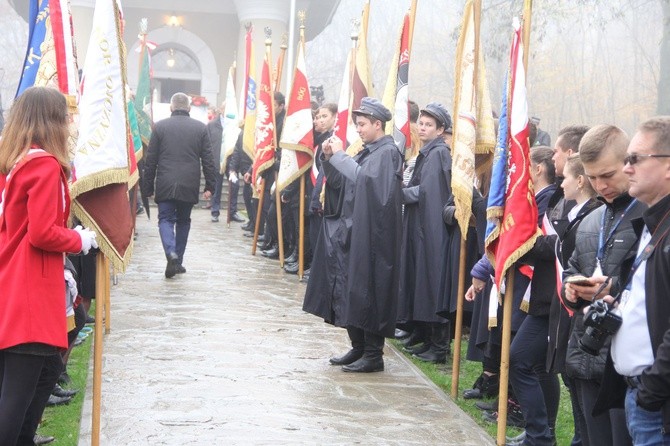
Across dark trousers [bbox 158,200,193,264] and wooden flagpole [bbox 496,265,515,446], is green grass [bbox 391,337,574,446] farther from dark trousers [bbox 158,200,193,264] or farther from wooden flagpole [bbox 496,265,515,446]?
dark trousers [bbox 158,200,193,264]

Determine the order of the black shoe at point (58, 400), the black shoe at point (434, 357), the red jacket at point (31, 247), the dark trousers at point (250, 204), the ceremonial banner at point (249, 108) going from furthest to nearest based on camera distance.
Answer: the dark trousers at point (250, 204) < the ceremonial banner at point (249, 108) < the black shoe at point (434, 357) < the black shoe at point (58, 400) < the red jacket at point (31, 247)

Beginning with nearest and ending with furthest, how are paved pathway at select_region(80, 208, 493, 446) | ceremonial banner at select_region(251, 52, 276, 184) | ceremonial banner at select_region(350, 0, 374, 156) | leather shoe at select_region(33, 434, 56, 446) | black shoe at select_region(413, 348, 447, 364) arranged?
leather shoe at select_region(33, 434, 56, 446) → paved pathway at select_region(80, 208, 493, 446) → black shoe at select_region(413, 348, 447, 364) → ceremonial banner at select_region(350, 0, 374, 156) → ceremonial banner at select_region(251, 52, 276, 184)

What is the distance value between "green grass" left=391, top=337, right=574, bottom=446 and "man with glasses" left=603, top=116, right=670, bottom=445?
287 cm

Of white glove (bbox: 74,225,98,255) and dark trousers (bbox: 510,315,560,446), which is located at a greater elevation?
white glove (bbox: 74,225,98,255)

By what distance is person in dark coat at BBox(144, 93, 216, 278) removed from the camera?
12.5 meters

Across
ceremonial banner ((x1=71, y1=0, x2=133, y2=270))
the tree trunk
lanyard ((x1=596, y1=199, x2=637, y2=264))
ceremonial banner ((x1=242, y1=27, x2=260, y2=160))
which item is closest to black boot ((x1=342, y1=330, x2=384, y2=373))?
ceremonial banner ((x1=71, y1=0, x2=133, y2=270))

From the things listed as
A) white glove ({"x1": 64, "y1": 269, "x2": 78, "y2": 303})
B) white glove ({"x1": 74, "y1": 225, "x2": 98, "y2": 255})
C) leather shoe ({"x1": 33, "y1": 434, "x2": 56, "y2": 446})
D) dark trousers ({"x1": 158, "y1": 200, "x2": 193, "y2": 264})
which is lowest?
leather shoe ({"x1": 33, "y1": 434, "x2": 56, "y2": 446})

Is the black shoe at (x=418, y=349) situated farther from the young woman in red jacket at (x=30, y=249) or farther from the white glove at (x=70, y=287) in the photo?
the young woman in red jacket at (x=30, y=249)

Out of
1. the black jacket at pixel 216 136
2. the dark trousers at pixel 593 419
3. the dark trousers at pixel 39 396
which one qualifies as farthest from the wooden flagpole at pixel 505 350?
the black jacket at pixel 216 136

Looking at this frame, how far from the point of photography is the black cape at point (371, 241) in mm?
7938

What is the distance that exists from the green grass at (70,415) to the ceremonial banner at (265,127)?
23.2ft

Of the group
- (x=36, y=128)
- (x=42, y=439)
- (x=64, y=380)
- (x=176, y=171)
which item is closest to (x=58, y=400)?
(x=64, y=380)

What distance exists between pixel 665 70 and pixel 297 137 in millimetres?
6673

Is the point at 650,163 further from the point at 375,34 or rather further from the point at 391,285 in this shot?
the point at 375,34
